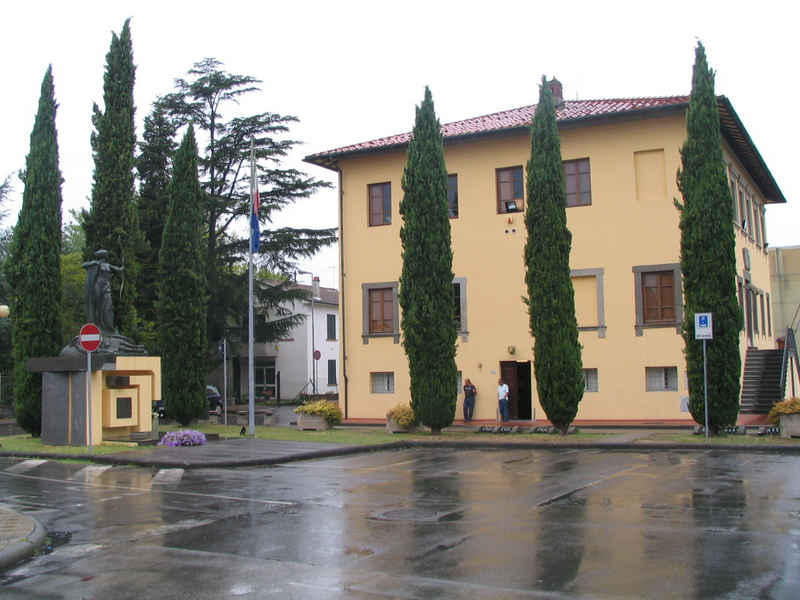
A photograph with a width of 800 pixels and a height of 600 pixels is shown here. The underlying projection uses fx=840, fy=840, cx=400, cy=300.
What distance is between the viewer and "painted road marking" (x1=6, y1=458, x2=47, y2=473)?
1695 centimetres

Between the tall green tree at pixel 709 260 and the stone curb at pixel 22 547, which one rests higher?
the tall green tree at pixel 709 260

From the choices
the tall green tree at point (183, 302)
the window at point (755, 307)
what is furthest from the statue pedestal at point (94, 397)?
the window at point (755, 307)

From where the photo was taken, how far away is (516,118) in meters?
31.9

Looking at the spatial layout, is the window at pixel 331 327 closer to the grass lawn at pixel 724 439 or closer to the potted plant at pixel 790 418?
the grass lawn at pixel 724 439

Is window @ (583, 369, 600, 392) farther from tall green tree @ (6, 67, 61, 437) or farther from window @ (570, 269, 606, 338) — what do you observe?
tall green tree @ (6, 67, 61, 437)

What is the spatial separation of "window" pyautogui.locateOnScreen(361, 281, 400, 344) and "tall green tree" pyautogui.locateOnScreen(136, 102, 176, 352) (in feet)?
37.1

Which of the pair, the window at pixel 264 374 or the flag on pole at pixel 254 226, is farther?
the window at pixel 264 374

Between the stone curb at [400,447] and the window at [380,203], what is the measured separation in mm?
12199

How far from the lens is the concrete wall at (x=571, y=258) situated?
92.0 feet

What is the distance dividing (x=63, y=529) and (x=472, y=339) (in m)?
21.7

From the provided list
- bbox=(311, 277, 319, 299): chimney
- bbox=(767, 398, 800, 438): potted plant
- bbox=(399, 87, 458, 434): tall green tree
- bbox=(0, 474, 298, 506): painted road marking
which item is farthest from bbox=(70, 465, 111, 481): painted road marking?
bbox=(311, 277, 319, 299): chimney

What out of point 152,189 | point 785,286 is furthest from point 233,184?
point 785,286

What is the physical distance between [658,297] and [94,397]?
17.9m

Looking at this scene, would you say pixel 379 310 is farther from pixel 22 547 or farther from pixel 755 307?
pixel 22 547
